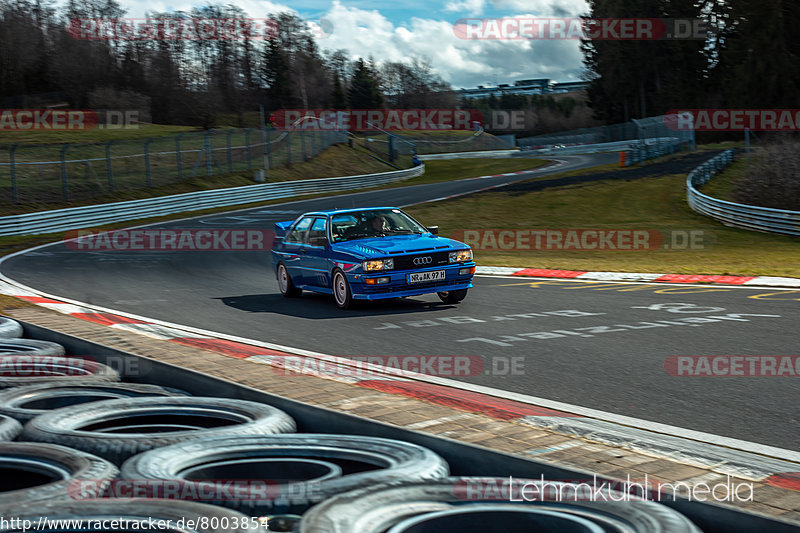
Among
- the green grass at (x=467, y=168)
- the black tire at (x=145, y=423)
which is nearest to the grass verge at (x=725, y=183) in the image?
the green grass at (x=467, y=168)

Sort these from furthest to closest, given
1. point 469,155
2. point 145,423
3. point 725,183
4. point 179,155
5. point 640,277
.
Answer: point 469,155 < point 179,155 < point 725,183 < point 640,277 < point 145,423

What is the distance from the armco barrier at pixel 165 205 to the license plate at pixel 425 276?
23618 mm

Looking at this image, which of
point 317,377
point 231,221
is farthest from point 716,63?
point 317,377

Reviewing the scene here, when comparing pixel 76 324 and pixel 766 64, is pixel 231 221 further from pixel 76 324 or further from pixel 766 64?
pixel 766 64

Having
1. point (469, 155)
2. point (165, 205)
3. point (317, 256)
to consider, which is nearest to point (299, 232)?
point (317, 256)

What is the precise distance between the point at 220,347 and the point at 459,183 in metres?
43.7

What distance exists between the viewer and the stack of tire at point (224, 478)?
288 centimetres

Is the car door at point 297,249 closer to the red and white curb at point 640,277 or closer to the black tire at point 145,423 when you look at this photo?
the red and white curb at point 640,277

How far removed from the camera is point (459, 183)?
170 feet

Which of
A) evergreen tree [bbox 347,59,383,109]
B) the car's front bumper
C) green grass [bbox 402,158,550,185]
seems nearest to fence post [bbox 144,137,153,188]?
green grass [bbox 402,158,550,185]

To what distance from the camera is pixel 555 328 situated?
997 centimetres

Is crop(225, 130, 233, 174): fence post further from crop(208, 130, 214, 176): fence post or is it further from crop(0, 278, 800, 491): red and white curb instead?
crop(0, 278, 800, 491): red and white curb

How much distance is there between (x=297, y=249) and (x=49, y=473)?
1021cm

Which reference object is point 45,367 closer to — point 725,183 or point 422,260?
point 422,260
